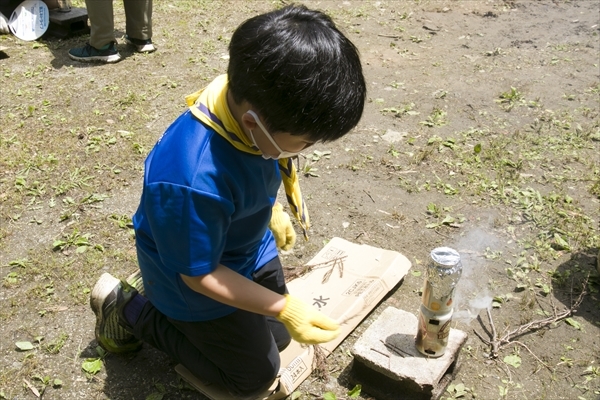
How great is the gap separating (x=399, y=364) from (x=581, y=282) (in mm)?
1247

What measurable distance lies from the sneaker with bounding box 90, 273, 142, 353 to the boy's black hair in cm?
116

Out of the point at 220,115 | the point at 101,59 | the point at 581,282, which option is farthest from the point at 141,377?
the point at 101,59

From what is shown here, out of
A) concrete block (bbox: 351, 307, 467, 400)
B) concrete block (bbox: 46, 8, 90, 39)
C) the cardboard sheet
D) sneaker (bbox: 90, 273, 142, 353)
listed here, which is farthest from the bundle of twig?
concrete block (bbox: 46, 8, 90, 39)

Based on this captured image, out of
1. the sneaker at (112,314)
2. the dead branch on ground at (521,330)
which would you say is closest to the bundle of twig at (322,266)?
the dead branch on ground at (521,330)

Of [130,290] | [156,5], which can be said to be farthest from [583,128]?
[156,5]

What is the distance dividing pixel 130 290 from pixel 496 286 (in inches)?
68.4

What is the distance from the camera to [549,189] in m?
3.76

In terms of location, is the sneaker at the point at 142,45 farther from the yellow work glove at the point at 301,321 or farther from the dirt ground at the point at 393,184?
the yellow work glove at the point at 301,321

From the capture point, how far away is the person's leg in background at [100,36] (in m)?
5.31

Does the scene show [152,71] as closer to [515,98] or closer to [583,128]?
[515,98]

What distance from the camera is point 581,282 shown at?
3.05 meters

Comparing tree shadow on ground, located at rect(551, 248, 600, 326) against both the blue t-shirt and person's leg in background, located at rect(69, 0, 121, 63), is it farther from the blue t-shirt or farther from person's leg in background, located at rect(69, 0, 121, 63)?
person's leg in background, located at rect(69, 0, 121, 63)

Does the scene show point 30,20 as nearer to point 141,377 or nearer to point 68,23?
point 68,23

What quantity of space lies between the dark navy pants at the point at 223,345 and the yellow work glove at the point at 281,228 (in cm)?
36
